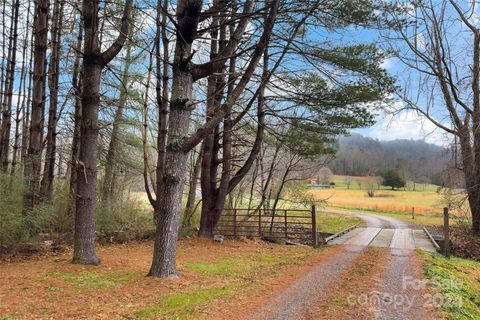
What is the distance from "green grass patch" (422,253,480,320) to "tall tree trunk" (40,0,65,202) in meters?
9.51

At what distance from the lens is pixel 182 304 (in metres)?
5.33

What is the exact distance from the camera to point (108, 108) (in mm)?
13117

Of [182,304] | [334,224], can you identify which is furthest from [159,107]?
[334,224]

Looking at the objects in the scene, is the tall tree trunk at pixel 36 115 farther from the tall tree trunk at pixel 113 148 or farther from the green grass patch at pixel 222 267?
the tall tree trunk at pixel 113 148

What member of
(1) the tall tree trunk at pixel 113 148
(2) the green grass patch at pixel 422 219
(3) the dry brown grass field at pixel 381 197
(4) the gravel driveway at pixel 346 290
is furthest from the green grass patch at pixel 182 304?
(3) the dry brown grass field at pixel 381 197

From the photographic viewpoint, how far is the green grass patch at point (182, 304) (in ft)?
16.0

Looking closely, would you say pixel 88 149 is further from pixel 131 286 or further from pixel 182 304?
pixel 182 304

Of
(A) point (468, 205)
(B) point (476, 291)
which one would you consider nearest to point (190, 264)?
(B) point (476, 291)

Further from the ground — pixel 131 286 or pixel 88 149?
pixel 88 149

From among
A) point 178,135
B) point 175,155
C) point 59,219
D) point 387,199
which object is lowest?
point 387,199

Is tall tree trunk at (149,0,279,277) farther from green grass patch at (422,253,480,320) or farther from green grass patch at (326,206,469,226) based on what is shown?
green grass patch at (326,206,469,226)

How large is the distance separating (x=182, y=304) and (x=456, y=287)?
530cm

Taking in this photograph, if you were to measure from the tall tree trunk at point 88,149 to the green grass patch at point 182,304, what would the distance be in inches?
111

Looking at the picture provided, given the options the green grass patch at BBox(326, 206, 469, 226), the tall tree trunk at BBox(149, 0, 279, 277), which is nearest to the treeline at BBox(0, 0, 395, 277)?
the tall tree trunk at BBox(149, 0, 279, 277)
